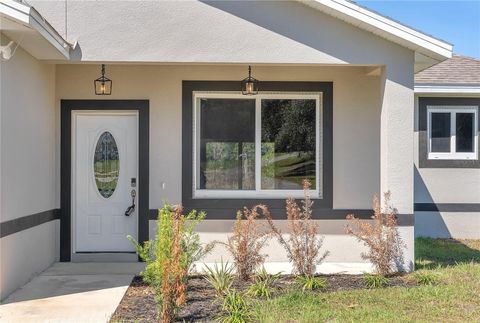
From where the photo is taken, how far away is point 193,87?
28.4 ft

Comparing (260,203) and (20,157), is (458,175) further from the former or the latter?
(20,157)

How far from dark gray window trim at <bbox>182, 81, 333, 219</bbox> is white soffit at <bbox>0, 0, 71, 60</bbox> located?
220 cm

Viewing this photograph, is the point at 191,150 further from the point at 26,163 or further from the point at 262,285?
the point at 262,285

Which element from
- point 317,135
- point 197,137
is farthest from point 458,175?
point 197,137

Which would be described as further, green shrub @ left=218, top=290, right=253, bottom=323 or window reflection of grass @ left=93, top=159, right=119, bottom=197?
window reflection of grass @ left=93, top=159, right=119, bottom=197

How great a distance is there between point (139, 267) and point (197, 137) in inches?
91.5

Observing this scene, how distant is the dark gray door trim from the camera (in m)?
8.63

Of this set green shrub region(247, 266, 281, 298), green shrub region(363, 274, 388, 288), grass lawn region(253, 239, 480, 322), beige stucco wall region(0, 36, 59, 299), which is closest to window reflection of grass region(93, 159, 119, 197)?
beige stucco wall region(0, 36, 59, 299)

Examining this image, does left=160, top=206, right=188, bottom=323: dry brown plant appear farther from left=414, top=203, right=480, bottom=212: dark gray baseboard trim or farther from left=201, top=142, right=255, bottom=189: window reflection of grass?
left=414, top=203, right=480, bottom=212: dark gray baseboard trim

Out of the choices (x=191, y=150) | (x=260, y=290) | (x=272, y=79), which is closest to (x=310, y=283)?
(x=260, y=290)

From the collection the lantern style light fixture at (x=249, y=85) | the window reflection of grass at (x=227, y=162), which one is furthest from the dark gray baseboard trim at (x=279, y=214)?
the lantern style light fixture at (x=249, y=85)

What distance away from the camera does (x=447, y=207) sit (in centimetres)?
1143

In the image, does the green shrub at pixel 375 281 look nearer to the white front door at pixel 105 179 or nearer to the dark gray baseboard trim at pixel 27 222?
the white front door at pixel 105 179

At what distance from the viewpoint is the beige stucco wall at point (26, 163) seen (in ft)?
20.9
